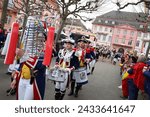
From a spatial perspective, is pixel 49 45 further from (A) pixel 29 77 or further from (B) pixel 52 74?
(B) pixel 52 74

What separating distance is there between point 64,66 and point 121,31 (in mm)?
75084

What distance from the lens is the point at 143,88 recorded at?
7320 mm

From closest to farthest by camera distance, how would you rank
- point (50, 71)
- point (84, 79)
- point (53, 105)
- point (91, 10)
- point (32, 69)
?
point (53, 105) → point (32, 69) → point (50, 71) → point (84, 79) → point (91, 10)

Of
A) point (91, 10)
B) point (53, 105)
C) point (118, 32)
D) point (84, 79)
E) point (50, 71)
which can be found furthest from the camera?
point (118, 32)

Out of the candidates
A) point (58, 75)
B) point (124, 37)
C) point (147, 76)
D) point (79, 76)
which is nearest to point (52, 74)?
point (58, 75)

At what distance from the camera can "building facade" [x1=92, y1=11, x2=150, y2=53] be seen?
79.0 meters

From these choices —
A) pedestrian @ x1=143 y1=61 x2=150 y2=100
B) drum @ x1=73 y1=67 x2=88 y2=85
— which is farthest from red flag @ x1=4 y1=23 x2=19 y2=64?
drum @ x1=73 y1=67 x2=88 y2=85

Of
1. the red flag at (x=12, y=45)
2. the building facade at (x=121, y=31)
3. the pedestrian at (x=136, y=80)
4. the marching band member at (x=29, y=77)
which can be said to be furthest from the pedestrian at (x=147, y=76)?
the building facade at (x=121, y=31)

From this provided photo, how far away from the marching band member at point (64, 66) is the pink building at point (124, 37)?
73.6m

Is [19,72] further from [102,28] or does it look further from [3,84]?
[102,28]

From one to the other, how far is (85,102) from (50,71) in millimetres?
2460

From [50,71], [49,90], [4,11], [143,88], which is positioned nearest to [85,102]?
[50,71]

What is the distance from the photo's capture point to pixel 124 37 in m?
80.6

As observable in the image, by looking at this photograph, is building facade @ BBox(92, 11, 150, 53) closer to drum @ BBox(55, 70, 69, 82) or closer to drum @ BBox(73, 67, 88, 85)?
drum @ BBox(73, 67, 88, 85)
